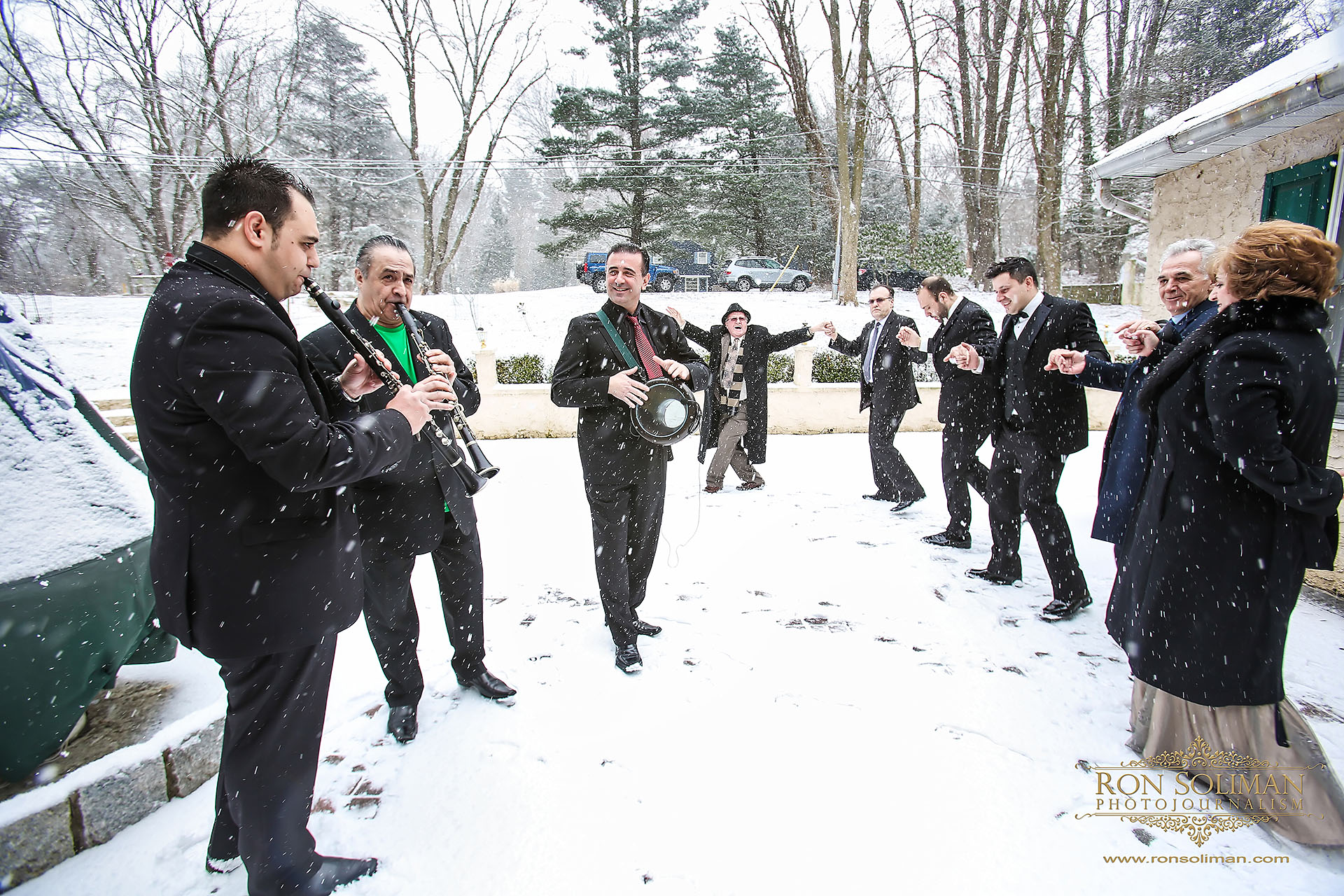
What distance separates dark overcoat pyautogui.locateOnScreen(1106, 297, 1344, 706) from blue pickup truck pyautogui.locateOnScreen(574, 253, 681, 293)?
1819 cm

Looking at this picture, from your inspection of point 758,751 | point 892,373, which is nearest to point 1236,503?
point 758,751

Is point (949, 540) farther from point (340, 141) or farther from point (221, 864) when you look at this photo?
point (340, 141)

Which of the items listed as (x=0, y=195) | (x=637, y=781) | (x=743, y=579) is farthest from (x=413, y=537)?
(x=0, y=195)

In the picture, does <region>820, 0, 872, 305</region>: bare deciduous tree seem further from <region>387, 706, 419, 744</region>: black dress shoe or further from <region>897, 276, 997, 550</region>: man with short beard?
<region>387, 706, 419, 744</region>: black dress shoe

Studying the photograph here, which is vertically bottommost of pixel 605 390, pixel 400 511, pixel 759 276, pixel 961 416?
pixel 400 511

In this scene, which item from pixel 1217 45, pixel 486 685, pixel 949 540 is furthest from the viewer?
pixel 1217 45

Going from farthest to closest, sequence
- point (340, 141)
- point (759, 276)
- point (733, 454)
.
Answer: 1. point (340, 141)
2. point (759, 276)
3. point (733, 454)

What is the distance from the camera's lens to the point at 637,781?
2.45 m

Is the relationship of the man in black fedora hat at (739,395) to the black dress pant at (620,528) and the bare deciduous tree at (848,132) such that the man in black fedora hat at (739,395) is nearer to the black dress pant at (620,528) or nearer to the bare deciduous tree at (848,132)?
the black dress pant at (620,528)

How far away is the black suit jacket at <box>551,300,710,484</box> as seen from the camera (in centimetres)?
324

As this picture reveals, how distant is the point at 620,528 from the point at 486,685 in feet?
3.19

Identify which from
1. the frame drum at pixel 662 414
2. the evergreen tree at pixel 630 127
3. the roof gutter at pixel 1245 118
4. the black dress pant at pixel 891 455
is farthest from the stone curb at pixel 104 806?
the evergreen tree at pixel 630 127

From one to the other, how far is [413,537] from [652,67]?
2380 centimetres

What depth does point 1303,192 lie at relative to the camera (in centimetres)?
499
